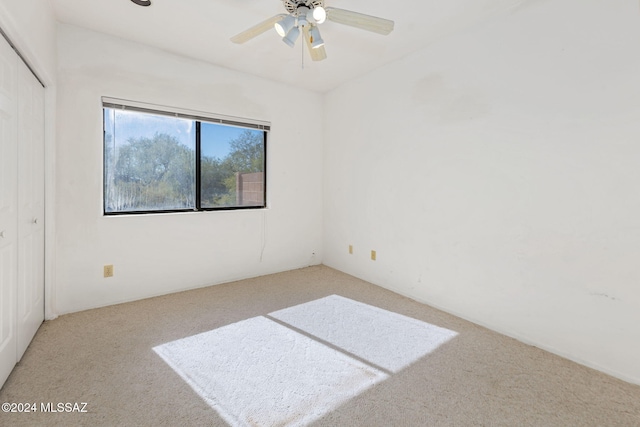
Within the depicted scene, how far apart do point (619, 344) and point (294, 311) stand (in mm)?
2194

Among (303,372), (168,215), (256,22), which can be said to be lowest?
(303,372)

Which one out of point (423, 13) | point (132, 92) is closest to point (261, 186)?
point (132, 92)

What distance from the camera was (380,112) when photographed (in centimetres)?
320

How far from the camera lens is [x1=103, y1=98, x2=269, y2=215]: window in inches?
108

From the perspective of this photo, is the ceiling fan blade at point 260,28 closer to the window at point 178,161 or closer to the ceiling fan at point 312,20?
the ceiling fan at point 312,20

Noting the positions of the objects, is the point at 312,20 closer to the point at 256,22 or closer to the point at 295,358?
the point at 256,22

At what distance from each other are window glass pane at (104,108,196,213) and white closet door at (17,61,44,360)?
524mm

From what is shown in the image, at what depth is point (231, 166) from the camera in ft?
11.3

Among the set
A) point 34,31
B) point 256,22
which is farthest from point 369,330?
point 34,31

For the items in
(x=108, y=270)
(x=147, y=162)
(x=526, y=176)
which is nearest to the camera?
(x=526, y=176)

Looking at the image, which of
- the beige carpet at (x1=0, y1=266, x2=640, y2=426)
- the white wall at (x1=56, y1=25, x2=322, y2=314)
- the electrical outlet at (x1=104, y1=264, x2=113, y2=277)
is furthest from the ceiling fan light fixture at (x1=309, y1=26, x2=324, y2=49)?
the electrical outlet at (x1=104, y1=264, x2=113, y2=277)

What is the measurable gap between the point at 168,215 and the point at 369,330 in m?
2.21

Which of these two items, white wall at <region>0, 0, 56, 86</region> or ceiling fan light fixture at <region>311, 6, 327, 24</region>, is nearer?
white wall at <region>0, 0, 56, 86</region>

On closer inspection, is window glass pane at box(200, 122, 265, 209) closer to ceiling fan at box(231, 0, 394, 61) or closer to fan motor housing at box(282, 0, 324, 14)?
ceiling fan at box(231, 0, 394, 61)
